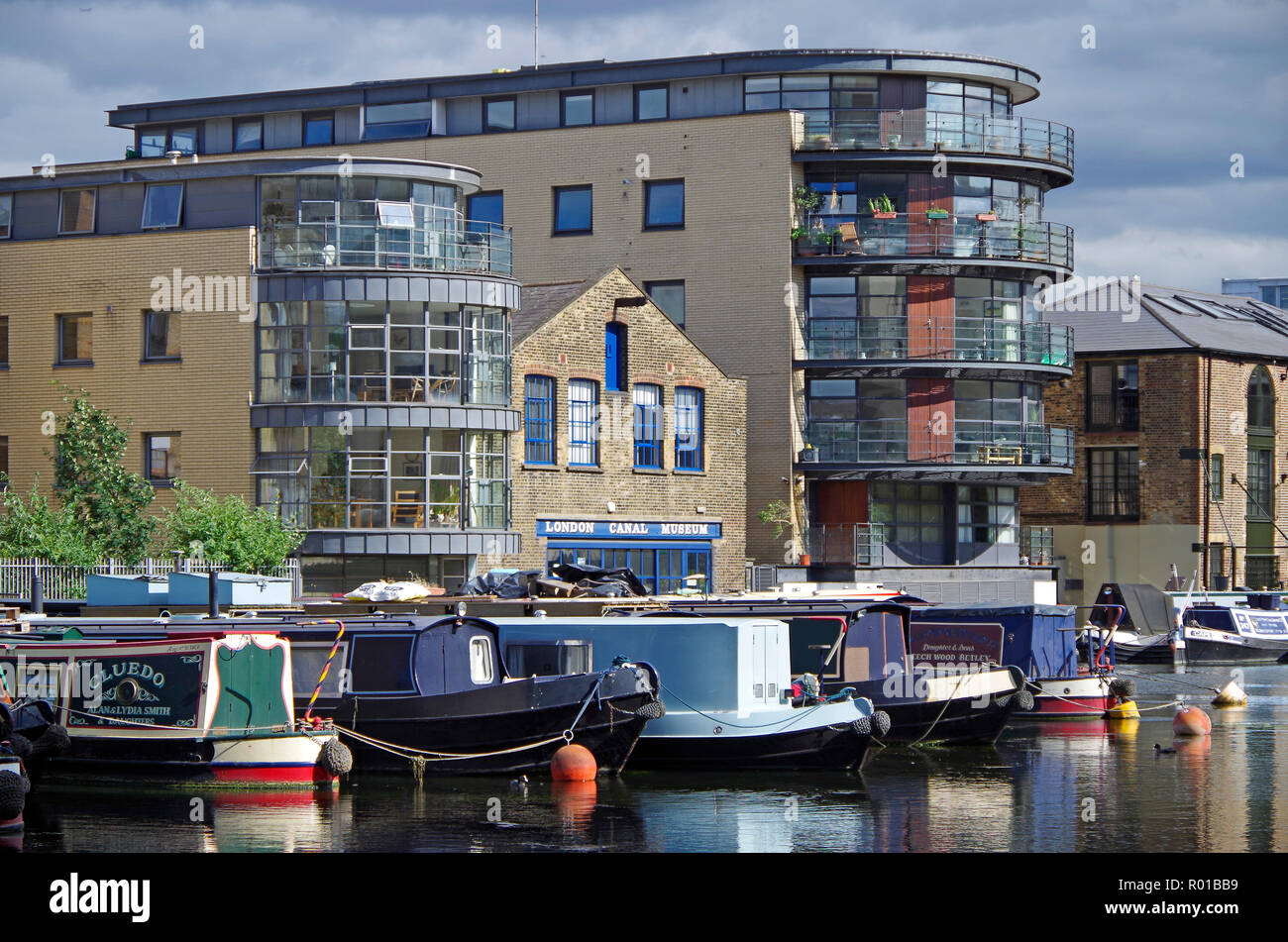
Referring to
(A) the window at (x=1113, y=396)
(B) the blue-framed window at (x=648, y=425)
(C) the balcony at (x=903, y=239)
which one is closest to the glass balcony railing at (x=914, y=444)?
(C) the balcony at (x=903, y=239)

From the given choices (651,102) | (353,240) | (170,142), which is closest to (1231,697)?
(353,240)

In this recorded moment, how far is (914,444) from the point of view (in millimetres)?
54906

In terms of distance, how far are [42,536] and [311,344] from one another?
303 inches

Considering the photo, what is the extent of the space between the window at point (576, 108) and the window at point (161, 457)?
18.0 m

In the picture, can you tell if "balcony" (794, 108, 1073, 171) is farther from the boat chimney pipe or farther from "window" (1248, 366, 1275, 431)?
the boat chimney pipe

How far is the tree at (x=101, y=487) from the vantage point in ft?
135

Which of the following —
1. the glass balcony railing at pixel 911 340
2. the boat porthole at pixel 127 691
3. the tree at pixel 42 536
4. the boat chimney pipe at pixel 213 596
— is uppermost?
the glass balcony railing at pixel 911 340

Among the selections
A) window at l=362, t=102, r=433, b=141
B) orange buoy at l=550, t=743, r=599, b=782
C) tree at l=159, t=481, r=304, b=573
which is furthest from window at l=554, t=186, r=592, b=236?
orange buoy at l=550, t=743, r=599, b=782

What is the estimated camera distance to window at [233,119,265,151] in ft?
193

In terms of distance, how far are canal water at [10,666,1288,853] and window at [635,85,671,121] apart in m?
29.7

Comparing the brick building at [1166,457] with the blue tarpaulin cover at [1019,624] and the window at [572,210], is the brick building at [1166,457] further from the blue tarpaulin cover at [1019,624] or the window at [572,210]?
the blue tarpaulin cover at [1019,624]

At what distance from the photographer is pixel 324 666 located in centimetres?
2717

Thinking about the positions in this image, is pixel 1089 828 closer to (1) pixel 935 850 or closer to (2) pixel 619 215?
(1) pixel 935 850
